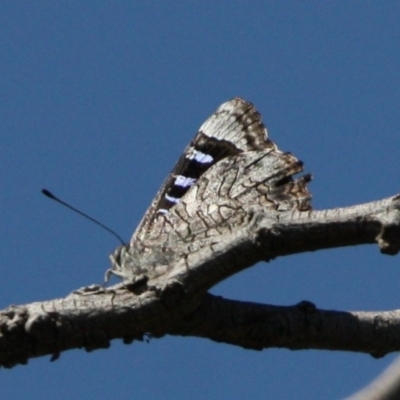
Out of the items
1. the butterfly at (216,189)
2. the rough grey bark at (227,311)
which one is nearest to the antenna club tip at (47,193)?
the butterfly at (216,189)

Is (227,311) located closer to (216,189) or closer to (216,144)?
(216,189)

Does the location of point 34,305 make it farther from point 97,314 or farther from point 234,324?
point 234,324

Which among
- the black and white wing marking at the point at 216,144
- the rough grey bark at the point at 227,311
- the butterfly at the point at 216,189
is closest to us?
the rough grey bark at the point at 227,311

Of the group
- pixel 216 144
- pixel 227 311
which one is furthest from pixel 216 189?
pixel 227 311

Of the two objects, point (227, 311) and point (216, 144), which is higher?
point (216, 144)

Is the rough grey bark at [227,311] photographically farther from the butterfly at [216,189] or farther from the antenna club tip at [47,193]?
the antenna club tip at [47,193]
